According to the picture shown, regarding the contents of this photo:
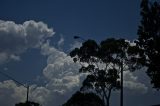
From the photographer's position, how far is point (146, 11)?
125 feet

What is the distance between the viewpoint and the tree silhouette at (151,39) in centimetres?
3703

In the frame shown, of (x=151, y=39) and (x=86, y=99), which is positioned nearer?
(x=151, y=39)

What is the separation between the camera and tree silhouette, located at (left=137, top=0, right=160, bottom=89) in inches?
1458

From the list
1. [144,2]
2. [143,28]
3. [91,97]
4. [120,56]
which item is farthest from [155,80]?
[91,97]

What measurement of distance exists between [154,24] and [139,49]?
2.89 metres

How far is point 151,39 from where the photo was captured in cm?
3738

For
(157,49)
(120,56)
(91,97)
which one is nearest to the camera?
(157,49)

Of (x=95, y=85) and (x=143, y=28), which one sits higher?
(x=143, y=28)

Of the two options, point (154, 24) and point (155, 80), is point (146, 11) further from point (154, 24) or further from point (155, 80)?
point (155, 80)

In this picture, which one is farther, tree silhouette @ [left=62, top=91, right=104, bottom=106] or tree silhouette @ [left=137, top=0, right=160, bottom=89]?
tree silhouette @ [left=62, top=91, right=104, bottom=106]

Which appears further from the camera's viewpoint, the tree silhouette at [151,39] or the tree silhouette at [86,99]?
the tree silhouette at [86,99]

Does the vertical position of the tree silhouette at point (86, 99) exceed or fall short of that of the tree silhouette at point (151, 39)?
it falls short

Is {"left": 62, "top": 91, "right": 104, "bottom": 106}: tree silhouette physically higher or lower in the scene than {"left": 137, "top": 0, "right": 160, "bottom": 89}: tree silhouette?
lower

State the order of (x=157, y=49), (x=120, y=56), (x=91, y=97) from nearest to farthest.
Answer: (x=157, y=49)
(x=120, y=56)
(x=91, y=97)
